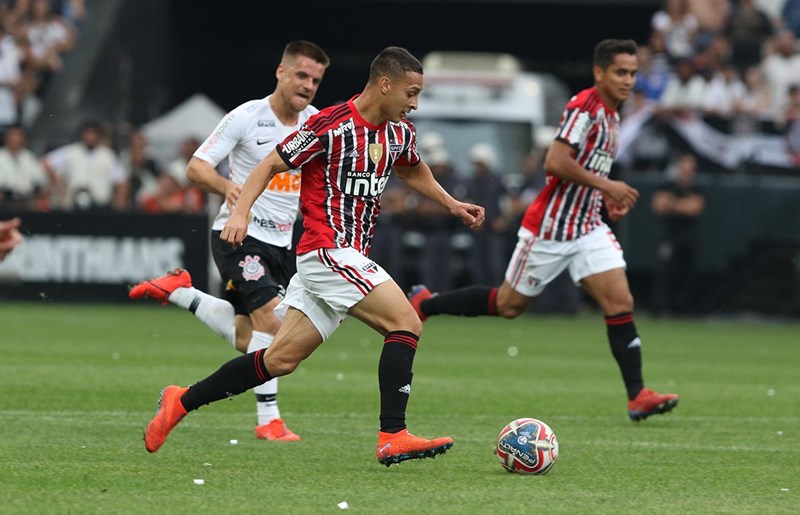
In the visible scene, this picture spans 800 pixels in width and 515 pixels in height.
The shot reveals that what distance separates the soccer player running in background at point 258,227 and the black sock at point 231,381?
105cm

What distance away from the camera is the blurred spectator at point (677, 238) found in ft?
70.6

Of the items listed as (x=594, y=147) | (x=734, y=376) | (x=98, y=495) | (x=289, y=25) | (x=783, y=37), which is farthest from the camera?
(x=289, y=25)

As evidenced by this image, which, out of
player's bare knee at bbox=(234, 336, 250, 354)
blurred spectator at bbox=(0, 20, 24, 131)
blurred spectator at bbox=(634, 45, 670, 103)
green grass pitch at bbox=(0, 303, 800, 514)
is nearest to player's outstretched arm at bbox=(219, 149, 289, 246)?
green grass pitch at bbox=(0, 303, 800, 514)

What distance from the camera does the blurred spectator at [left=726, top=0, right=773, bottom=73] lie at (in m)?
25.2

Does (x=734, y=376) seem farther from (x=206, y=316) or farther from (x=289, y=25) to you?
(x=289, y=25)

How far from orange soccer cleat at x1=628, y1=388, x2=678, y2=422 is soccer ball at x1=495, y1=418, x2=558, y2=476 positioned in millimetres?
2479

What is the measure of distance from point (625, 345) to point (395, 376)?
126 inches

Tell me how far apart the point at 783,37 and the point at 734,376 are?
1179 centimetres

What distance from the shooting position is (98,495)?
6.75 m

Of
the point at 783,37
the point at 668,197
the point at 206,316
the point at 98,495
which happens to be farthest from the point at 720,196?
the point at 98,495

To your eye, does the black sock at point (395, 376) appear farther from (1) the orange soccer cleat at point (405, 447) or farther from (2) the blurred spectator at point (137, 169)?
(2) the blurred spectator at point (137, 169)

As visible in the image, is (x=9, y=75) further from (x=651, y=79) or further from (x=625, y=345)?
(x=625, y=345)

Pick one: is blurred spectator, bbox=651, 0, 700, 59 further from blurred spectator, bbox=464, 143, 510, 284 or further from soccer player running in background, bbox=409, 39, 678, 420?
soccer player running in background, bbox=409, 39, 678, 420

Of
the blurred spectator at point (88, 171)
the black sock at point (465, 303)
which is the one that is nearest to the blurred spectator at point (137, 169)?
the blurred spectator at point (88, 171)
